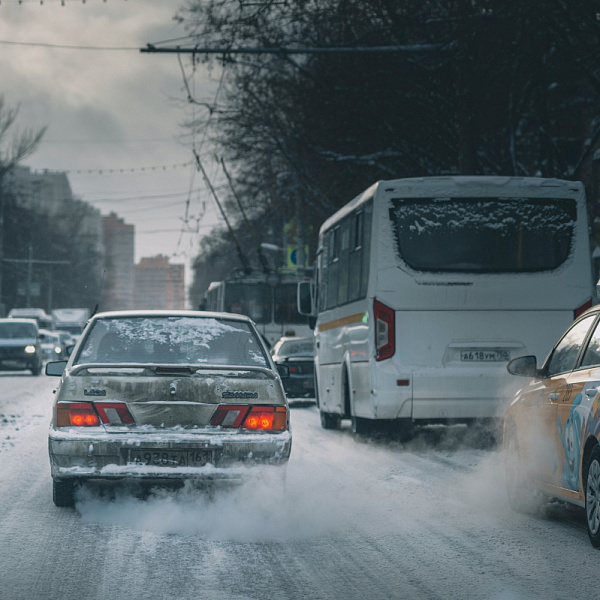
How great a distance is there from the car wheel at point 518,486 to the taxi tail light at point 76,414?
305 centimetres

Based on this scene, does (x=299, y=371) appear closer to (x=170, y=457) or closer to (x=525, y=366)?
(x=525, y=366)

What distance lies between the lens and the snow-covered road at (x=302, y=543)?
645cm

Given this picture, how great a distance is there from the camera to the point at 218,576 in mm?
6723

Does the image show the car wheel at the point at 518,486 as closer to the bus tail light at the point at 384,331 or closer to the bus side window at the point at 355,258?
the bus tail light at the point at 384,331

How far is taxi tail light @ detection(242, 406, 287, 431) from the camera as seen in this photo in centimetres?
895

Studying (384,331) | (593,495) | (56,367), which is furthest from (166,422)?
(384,331)

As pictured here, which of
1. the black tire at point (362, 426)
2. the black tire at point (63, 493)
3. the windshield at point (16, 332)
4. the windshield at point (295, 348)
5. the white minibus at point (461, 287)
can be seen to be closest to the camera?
the black tire at point (63, 493)

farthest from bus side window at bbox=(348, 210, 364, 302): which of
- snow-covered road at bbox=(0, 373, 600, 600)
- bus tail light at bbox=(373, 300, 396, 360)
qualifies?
Result: snow-covered road at bbox=(0, 373, 600, 600)

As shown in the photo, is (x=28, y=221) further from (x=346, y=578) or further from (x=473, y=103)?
(x=346, y=578)

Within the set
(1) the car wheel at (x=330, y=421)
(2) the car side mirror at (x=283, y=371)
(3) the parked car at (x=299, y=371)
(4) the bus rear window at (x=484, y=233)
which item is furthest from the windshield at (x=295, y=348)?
(2) the car side mirror at (x=283, y=371)

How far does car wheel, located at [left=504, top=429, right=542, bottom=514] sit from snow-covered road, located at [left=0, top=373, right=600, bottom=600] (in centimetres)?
13

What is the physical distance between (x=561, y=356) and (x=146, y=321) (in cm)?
320

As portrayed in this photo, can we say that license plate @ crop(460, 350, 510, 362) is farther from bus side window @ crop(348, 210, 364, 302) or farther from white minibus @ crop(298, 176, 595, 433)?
bus side window @ crop(348, 210, 364, 302)

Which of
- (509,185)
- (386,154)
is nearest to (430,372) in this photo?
(509,185)
